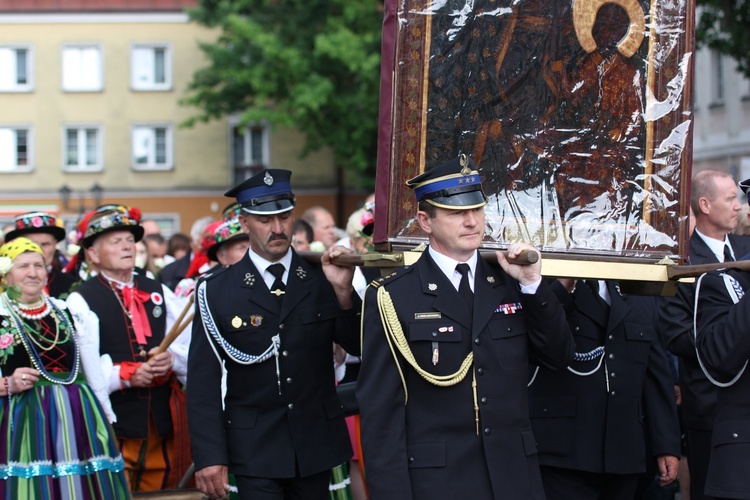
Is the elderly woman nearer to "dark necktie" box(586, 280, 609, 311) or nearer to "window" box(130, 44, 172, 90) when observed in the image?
"dark necktie" box(586, 280, 609, 311)

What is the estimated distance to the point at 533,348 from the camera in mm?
4707

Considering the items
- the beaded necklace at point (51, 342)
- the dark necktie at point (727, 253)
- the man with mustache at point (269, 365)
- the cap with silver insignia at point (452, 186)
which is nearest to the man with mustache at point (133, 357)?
the beaded necklace at point (51, 342)

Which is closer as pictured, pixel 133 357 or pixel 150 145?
pixel 133 357

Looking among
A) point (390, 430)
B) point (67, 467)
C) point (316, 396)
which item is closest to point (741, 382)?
point (390, 430)

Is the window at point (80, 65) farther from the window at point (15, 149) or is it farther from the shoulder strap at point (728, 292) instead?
the shoulder strap at point (728, 292)

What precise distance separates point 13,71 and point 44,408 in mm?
35460

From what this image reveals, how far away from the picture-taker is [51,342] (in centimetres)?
668

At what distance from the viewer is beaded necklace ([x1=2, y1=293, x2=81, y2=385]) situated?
6605 mm

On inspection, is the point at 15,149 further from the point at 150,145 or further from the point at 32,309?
the point at 32,309

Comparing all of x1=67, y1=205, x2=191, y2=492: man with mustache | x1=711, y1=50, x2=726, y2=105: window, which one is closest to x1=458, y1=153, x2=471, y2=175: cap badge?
x1=67, y1=205, x2=191, y2=492: man with mustache

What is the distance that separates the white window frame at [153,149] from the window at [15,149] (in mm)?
3515

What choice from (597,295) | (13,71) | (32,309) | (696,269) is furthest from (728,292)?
(13,71)

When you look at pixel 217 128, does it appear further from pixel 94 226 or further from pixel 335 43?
pixel 94 226

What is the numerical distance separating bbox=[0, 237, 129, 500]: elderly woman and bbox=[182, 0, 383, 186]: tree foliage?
24331mm
